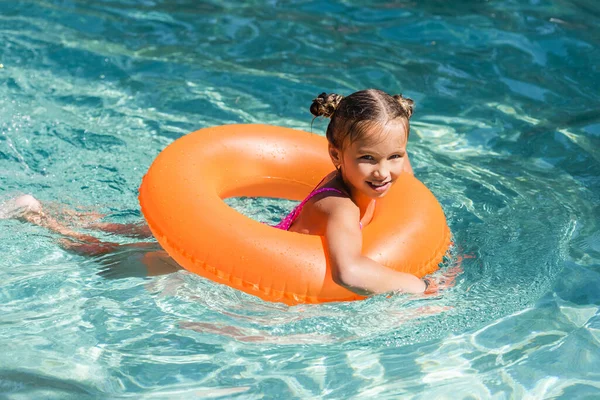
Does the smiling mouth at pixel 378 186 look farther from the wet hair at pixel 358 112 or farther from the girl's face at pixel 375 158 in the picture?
the wet hair at pixel 358 112

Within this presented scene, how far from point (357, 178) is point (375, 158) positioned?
0.13m

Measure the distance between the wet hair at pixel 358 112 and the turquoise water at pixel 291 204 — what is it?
77 centimetres

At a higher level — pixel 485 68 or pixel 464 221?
pixel 485 68

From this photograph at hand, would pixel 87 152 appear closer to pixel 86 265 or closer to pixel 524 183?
pixel 86 265

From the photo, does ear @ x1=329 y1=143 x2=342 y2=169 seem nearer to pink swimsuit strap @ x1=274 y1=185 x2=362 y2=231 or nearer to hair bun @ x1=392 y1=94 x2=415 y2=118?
pink swimsuit strap @ x1=274 y1=185 x2=362 y2=231

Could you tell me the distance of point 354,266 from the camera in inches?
136

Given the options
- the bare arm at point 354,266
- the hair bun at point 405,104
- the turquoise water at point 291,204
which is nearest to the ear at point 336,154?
the bare arm at point 354,266

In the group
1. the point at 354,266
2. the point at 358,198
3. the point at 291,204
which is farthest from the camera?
the point at 291,204

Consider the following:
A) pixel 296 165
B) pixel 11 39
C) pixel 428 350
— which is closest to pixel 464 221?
pixel 296 165

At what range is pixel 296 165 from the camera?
449 centimetres

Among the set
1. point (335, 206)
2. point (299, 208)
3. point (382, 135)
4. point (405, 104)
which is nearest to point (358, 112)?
point (382, 135)

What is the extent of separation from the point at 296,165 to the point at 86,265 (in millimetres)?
1264

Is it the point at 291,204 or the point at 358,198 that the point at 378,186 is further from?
the point at 291,204

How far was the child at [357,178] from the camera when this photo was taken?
347 centimetres
